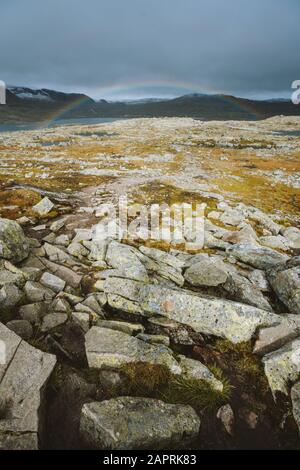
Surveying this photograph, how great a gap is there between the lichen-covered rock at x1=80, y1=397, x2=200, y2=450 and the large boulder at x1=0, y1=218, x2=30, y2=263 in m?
6.86

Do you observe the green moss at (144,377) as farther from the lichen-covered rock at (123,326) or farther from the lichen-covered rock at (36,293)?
the lichen-covered rock at (36,293)

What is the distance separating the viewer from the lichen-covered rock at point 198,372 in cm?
590

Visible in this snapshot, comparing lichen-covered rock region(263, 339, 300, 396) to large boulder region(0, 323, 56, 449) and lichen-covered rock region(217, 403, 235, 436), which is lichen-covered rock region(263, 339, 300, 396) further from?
large boulder region(0, 323, 56, 449)

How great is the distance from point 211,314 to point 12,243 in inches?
310

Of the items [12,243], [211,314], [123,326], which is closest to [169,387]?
[123,326]

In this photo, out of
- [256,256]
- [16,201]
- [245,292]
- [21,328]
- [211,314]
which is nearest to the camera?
[21,328]

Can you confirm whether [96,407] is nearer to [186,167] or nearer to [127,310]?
[127,310]

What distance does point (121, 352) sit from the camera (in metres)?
6.21

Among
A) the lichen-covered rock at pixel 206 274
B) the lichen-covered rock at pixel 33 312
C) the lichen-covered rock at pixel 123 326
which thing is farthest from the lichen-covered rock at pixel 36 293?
the lichen-covered rock at pixel 206 274

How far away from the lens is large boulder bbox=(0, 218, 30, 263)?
381 inches

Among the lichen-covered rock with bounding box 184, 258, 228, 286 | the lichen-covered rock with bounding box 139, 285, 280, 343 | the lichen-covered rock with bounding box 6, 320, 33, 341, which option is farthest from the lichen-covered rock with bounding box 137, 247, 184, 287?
the lichen-covered rock with bounding box 6, 320, 33, 341

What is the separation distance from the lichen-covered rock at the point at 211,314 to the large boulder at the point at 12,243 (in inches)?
219

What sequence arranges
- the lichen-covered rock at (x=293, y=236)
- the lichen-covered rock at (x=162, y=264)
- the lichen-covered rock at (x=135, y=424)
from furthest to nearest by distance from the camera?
the lichen-covered rock at (x=293, y=236) < the lichen-covered rock at (x=162, y=264) < the lichen-covered rock at (x=135, y=424)

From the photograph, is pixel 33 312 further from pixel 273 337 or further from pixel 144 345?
pixel 273 337
